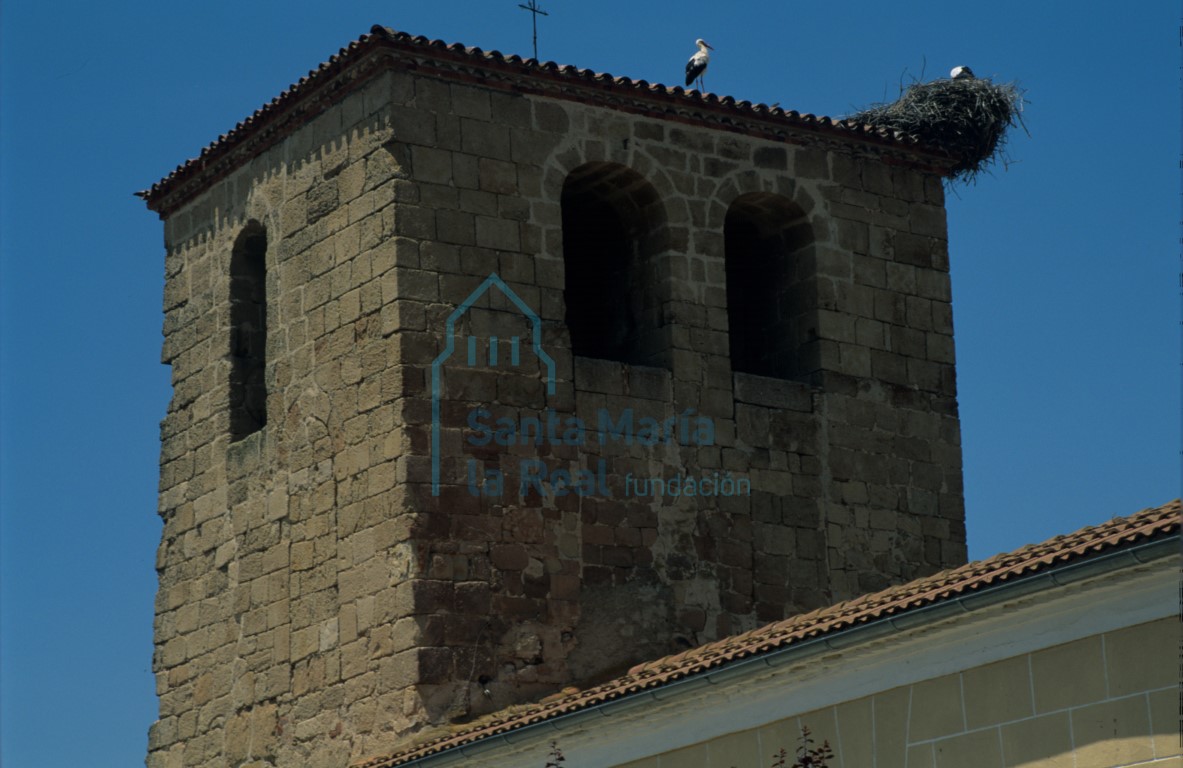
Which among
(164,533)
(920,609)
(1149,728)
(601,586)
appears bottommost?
(1149,728)

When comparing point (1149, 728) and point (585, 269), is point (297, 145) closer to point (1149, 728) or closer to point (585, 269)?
point (585, 269)

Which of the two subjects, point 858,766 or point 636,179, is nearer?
point 858,766

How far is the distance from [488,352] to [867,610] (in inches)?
198

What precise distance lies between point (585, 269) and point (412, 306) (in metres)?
1.95

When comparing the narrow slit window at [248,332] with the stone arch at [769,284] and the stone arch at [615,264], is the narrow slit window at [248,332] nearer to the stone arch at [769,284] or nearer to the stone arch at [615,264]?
the stone arch at [615,264]

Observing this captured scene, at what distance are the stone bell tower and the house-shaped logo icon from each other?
21 mm

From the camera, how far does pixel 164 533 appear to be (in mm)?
18062

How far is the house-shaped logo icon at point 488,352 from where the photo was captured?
15422 mm

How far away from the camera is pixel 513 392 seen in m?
15.7

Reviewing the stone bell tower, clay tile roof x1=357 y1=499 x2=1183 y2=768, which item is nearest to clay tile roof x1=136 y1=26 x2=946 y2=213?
the stone bell tower

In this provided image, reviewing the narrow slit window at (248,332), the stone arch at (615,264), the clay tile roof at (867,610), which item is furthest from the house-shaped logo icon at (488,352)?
Answer: the narrow slit window at (248,332)

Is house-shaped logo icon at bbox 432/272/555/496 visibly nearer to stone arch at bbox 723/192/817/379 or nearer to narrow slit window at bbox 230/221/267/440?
stone arch at bbox 723/192/817/379

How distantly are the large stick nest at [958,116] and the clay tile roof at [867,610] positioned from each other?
5713 mm

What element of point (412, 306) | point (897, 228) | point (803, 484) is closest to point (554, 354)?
point (412, 306)
